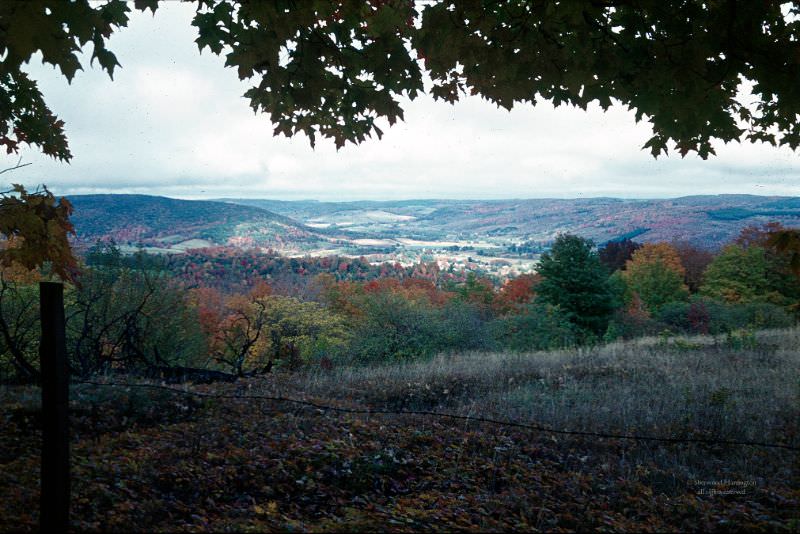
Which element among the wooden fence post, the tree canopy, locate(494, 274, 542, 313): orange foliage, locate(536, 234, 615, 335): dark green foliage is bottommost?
locate(494, 274, 542, 313): orange foliage

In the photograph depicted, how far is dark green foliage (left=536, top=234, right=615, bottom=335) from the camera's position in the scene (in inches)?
1089

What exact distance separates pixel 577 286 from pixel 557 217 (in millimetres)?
88549

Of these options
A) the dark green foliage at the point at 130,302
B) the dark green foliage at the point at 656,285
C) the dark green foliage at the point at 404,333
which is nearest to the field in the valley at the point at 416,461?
the dark green foliage at the point at 130,302

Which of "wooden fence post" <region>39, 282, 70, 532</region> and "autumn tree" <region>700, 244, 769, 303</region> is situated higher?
"wooden fence post" <region>39, 282, 70, 532</region>

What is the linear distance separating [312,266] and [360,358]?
4135 centimetres

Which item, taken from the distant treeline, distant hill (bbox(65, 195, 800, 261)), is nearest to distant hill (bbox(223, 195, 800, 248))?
distant hill (bbox(65, 195, 800, 261))

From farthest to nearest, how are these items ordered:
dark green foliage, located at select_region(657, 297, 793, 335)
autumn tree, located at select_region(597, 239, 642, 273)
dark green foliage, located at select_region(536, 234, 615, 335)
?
autumn tree, located at select_region(597, 239, 642, 273), dark green foliage, located at select_region(657, 297, 793, 335), dark green foliage, located at select_region(536, 234, 615, 335)

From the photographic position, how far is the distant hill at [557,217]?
7544cm

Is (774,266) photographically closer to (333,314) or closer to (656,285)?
(656,285)

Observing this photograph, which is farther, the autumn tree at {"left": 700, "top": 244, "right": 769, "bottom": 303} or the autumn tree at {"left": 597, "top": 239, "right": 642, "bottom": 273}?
the autumn tree at {"left": 597, "top": 239, "right": 642, "bottom": 273}

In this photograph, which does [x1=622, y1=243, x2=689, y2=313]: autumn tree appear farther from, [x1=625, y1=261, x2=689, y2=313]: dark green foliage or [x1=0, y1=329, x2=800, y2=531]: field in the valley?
[x1=0, y1=329, x2=800, y2=531]: field in the valley

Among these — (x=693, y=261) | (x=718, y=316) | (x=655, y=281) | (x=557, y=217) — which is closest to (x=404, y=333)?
(x=718, y=316)

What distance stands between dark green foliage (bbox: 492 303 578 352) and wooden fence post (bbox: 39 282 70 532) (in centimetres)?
2257

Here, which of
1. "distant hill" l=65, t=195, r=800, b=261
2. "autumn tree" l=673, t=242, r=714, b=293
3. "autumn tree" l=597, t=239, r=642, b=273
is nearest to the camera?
"distant hill" l=65, t=195, r=800, b=261
